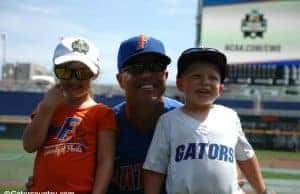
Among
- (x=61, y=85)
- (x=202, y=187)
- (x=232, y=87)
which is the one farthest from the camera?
(x=232, y=87)

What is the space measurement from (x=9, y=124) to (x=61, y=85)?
29695 mm

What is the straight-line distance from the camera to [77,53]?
2643 mm

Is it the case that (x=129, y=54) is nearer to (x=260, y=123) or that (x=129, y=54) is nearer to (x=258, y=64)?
(x=260, y=123)

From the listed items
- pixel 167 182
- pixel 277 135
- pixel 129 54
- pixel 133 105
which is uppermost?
pixel 129 54

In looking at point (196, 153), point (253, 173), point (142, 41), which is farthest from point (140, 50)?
point (253, 173)

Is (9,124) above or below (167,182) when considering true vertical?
below

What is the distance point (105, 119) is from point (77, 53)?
0.32 m

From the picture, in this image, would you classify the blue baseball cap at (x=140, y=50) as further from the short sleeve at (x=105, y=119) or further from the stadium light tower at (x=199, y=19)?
the stadium light tower at (x=199, y=19)

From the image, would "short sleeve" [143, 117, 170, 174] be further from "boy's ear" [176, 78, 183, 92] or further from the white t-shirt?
"boy's ear" [176, 78, 183, 92]

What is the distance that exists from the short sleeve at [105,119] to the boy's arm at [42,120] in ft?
0.65

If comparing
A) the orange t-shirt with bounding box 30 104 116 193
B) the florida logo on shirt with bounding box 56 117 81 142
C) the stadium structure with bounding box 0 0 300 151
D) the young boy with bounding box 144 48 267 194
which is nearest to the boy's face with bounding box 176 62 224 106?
the young boy with bounding box 144 48 267 194

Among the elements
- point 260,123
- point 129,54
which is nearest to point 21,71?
point 260,123

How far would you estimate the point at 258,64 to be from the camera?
3547cm

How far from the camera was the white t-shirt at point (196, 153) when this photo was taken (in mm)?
2389
